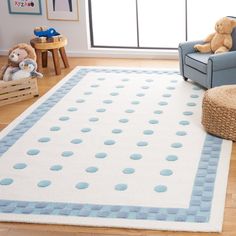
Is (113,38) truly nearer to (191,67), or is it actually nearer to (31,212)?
(191,67)

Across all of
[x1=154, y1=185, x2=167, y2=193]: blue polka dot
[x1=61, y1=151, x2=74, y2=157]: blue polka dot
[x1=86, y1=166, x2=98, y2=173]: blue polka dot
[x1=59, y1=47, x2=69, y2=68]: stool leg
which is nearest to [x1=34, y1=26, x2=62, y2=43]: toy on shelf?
[x1=59, y1=47, x2=69, y2=68]: stool leg

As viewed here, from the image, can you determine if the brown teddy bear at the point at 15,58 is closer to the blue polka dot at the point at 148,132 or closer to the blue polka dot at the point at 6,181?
the blue polka dot at the point at 148,132

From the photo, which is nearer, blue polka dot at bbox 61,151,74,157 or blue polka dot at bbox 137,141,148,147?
blue polka dot at bbox 61,151,74,157

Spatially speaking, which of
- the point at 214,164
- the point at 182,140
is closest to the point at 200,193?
the point at 214,164

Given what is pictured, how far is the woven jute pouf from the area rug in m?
0.07

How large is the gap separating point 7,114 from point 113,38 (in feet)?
7.60

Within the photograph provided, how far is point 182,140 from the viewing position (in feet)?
12.9

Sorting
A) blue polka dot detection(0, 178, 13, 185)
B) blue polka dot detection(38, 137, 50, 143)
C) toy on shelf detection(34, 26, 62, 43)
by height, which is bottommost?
blue polka dot detection(0, 178, 13, 185)

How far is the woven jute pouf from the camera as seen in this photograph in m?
3.81

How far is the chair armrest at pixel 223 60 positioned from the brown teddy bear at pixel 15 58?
178 cm

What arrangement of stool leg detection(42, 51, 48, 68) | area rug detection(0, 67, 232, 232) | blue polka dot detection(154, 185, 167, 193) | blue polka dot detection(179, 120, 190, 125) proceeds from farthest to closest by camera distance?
1. stool leg detection(42, 51, 48, 68)
2. blue polka dot detection(179, 120, 190, 125)
3. blue polka dot detection(154, 185, 167, 193)
4. area rug detection(0, 67, 232, 232)

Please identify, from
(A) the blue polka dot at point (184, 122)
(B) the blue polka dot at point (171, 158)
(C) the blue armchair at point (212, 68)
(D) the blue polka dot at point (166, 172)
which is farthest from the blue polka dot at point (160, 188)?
(C) the blue armchair at point (212, 68)

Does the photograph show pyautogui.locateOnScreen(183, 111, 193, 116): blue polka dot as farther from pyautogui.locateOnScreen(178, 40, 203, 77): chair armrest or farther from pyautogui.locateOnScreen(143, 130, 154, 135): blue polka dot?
pyautogui.locateOnScreen(178, 40, 203, 77): chair armrest

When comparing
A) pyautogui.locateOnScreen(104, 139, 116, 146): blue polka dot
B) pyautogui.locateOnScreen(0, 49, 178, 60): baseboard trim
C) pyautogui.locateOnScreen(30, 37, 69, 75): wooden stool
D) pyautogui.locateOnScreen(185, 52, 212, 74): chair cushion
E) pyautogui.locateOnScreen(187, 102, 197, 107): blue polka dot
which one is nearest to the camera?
pyautogui.locateOnScreen(104, 139, 116, 146): blue polka dot
